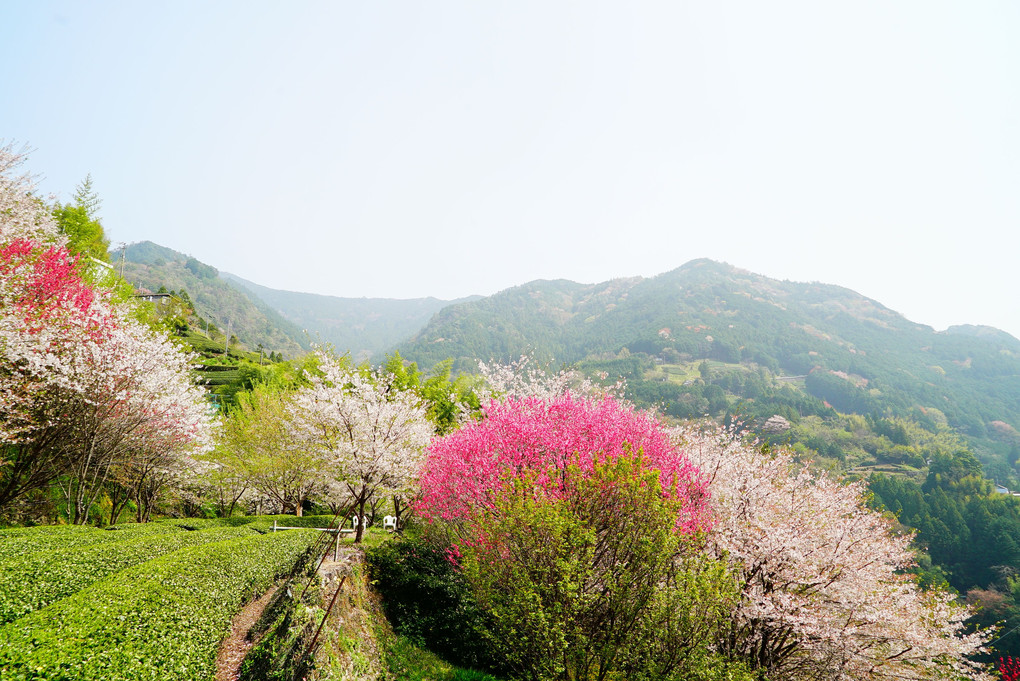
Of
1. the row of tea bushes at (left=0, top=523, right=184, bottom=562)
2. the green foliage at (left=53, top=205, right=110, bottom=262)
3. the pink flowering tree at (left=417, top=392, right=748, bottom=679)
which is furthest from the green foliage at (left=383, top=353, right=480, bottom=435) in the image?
the green foliage at (left=53, top=205, right=110, bottom=262)

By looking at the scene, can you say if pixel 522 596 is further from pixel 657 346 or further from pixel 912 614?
pixel 657 346

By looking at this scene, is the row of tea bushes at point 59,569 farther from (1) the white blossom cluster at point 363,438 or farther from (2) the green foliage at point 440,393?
(2) the green foliage at point 440,393

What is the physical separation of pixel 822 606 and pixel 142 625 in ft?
42.9

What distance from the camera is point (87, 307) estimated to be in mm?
14047

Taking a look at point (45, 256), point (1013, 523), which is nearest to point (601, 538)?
point (45, 256)

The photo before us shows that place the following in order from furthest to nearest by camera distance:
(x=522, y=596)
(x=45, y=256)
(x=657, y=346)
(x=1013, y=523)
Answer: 1. (x=657, y=346)
2. (x=1013, y=523)
3. (x=45, y=256)
4. (x=522, y=596)

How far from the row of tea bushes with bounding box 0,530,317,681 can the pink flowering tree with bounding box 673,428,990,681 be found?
9.75 m

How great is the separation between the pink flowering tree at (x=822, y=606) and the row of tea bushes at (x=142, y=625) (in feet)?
32.0

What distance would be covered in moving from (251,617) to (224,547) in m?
2.36

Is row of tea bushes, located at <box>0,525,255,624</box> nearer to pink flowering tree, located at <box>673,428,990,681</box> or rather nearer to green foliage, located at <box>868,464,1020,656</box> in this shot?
pink flowering tree, located at <box>673,428,990,681</box>

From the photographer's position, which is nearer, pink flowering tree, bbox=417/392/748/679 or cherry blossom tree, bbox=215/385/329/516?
pink flowering tree, bbox=417/392/748/679

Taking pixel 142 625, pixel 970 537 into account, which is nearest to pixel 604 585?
pixel 142 625

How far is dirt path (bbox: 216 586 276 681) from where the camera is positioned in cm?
774

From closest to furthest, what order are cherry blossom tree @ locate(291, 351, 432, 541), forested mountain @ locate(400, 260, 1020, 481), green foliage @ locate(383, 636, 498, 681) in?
green foliage @ locate(383, 636, 498, 681) → cherry blossom tree @ locate(291, 351, 432, 541) → forested mountain @ locate(400, 260, 1020, 481)
